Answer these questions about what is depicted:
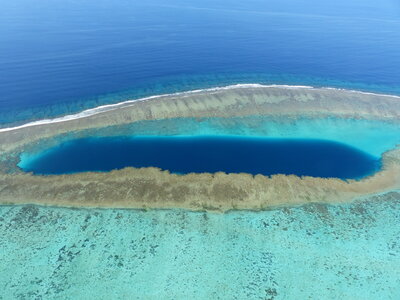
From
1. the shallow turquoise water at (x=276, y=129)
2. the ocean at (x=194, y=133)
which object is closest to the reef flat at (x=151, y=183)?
the shallow turquoise water at (x=276, y=129)

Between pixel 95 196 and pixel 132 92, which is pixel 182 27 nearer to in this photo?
pixel 132 92

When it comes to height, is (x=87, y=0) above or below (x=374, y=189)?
above

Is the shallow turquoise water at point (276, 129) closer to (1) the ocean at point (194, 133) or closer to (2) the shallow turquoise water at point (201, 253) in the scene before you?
(1) the ocean at point (194, 133)

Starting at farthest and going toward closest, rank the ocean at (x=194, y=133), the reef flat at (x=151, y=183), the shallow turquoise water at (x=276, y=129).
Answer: the shallow turquoise water at (x=276, y=129) → the reef flat at (x=151, y=183) → the ocean at (x=194, y=133)

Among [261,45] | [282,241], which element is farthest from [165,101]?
[261,45]

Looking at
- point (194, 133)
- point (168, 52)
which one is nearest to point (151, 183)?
point (194, 133)

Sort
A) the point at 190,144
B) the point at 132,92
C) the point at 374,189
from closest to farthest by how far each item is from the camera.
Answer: the point at 374,189, the point at 190,144, the point at 132,92

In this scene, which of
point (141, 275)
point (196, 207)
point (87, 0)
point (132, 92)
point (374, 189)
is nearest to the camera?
point (141, 275)
